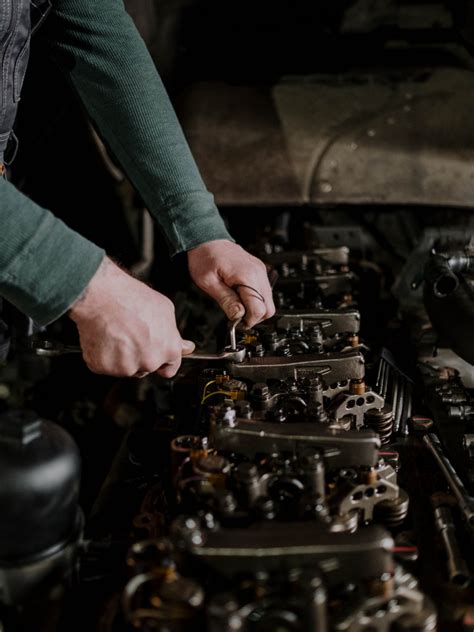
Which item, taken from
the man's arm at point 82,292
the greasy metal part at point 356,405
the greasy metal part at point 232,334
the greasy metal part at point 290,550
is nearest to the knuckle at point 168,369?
the man's arm at point 82,292

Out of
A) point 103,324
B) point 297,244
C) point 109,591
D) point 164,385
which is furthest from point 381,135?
point 109,591

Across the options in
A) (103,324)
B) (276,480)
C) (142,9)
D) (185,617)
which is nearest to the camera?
(185,617)

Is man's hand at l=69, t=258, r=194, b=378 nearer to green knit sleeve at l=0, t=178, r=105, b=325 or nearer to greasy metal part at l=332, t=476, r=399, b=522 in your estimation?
green knit sleeve at l=0, t=178, r=105, b=325

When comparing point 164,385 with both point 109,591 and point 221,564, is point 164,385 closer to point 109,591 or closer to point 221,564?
point 109,591

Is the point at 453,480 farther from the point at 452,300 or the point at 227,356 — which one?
the point at 452,300

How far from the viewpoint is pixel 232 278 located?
1471 mm

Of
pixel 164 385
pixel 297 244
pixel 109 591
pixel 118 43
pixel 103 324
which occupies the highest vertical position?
pixel 118 43

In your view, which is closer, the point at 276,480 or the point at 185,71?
the point at 276,480

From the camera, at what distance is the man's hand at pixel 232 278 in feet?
4.66

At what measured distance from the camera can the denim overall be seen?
4.85 feet

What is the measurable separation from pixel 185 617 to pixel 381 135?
198 cm

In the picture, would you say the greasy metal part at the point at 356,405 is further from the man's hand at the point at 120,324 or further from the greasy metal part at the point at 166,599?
the greasy metal part at the point at 166,599

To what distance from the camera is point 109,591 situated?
1.02 m

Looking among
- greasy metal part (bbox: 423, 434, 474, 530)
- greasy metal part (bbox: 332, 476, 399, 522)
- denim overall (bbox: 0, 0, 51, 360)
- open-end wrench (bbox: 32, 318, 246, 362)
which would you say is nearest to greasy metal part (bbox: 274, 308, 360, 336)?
open-end wrench (bbox: 32, 318, 246, 362)
